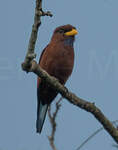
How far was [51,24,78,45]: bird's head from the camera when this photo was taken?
3.85 meters

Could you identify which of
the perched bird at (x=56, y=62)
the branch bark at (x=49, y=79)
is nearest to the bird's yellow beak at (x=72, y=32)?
the perched bird at (x=56, y=62)

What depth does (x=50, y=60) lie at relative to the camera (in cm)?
364

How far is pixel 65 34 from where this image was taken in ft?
12.8

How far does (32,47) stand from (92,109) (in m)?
0.64

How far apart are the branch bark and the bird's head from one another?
1.11 meters

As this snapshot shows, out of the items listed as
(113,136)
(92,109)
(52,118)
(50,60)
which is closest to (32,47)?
(52,118)

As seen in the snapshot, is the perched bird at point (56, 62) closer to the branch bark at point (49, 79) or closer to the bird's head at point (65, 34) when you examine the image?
the bird's head at point (65, 34)

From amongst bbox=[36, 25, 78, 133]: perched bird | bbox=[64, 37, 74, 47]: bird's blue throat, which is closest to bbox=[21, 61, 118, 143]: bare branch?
bbox=[36, 25, 78, 133]: perched bird

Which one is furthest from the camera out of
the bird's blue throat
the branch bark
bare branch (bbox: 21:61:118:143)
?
the bird's blue throat

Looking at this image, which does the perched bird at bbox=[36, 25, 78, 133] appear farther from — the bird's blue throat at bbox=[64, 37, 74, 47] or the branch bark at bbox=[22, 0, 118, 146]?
the branch bark at bbox=[22, 0, 118, 146]

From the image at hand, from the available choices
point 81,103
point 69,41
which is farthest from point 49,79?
point 69,41

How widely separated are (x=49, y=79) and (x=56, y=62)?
38.7 inches

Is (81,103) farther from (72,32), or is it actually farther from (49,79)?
(72,32)

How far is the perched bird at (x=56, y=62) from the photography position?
365cm
